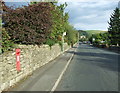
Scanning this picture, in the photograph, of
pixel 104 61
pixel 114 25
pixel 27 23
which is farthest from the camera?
pixel 114 25

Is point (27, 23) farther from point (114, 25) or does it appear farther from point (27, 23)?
point (114, 25)

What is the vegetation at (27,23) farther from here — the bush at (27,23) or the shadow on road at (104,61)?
the shadow on road at (104,61)

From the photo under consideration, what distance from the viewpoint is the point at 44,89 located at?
21.7ft

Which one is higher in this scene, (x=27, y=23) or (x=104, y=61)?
(x=27, y=23)

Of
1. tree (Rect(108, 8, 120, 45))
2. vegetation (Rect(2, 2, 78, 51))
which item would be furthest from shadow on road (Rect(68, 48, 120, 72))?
tree (Rect(108, 8, 120, 45))

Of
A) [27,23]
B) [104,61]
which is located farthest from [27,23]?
[104,61]

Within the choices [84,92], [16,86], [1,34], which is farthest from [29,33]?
[84,92]

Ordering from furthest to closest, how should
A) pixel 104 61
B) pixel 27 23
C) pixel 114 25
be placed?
1. pixel 114 25
2. pixel 104 61
3. pixel 27 23

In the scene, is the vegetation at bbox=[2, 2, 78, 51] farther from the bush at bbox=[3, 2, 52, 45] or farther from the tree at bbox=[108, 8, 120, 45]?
the tree at bbox=[108, 8, 120, 45]

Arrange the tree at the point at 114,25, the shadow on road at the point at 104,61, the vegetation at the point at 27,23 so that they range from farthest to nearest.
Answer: the tree at the point at 114,25 → the shadow on road at the point at 104,61 → the vegetation at the point at 27,23

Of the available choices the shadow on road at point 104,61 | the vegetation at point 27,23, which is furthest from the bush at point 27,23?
the shadow on road at point 104,61

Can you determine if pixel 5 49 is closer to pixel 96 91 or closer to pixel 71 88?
pixel 71 88

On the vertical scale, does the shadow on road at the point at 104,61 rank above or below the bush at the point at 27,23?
below

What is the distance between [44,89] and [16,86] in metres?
1.15
